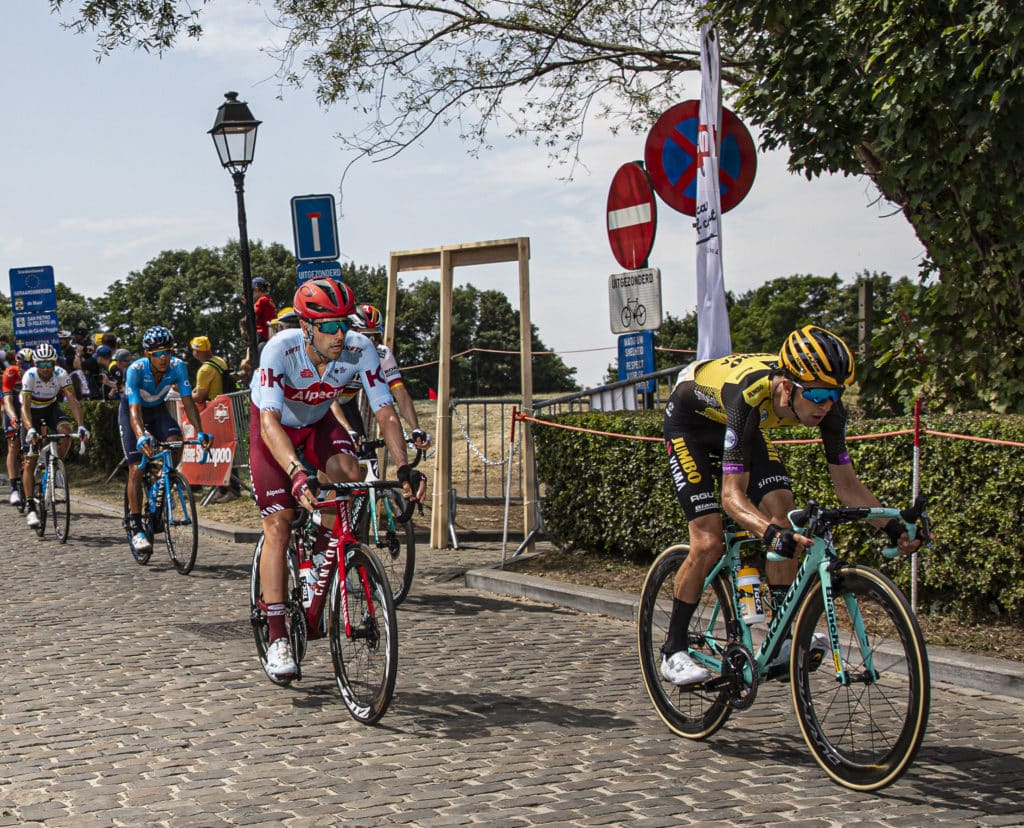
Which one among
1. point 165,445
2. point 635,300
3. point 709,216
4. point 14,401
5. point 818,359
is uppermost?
point 709,216

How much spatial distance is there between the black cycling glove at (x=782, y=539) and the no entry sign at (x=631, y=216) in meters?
5.33

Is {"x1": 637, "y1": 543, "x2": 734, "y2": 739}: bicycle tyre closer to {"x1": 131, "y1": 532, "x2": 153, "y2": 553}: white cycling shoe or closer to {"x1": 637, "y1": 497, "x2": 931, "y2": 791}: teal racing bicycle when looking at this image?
{"x1": 637, "y1": 497, "x2": 931, "y2": 791}: teal racing bicycle

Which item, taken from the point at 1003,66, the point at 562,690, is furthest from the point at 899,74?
the point at 562,690

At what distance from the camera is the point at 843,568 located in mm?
4938

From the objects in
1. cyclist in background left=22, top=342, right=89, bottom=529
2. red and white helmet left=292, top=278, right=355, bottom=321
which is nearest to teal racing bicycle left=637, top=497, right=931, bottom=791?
red and white helmet left=292, top=278, right=355, bottom=321

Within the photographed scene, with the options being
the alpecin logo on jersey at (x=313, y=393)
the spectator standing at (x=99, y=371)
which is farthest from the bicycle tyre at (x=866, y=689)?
the spectator standing at (x=99, y=371)

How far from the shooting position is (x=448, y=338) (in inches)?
486

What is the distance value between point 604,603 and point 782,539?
4447 mm

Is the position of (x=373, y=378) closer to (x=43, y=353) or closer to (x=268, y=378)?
(x=268, y=378)

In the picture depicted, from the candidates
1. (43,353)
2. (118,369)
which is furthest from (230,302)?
(43,353)

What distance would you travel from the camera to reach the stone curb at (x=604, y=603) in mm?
6633

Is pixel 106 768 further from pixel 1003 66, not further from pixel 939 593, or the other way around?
pixel 1003 66

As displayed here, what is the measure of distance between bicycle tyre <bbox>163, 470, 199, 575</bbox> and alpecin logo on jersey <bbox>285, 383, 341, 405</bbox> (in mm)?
4815

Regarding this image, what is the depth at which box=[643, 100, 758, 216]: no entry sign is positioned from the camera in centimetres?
940
